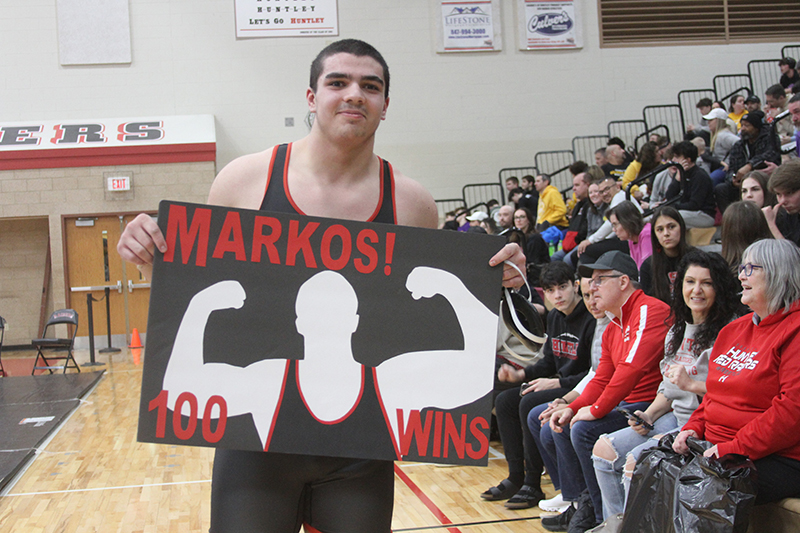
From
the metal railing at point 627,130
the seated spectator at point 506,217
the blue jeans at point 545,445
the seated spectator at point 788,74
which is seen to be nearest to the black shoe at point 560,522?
the blue jeans at point 545,445

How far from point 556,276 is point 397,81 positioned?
915cm

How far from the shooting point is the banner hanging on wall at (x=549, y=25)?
12609 mm

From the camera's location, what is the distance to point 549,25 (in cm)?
1266

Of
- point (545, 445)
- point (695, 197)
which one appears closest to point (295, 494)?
point (545, 445)

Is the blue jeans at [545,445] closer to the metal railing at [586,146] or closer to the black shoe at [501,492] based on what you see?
the black shoe at [501,492]

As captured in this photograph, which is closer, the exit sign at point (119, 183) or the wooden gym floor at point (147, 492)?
the wooden gym floor at point (147, 492)

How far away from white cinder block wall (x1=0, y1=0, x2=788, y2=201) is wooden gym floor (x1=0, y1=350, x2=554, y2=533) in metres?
7.59

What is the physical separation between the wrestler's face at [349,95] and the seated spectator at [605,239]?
4854 mm

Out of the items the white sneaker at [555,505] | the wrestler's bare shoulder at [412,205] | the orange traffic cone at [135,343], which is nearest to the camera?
the wrestler's bare shoulder at [412,205]

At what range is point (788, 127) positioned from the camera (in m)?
7.66

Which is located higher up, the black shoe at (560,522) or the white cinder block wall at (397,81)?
the white cinder block wall at (397,81)

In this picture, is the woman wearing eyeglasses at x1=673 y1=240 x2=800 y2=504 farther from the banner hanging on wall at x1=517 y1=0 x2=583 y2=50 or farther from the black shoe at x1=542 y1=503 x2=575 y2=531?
the banner hanging on wall at x1=517 y1=0 x2=583 y2=50

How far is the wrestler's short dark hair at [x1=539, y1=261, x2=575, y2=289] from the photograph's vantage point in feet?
12.7

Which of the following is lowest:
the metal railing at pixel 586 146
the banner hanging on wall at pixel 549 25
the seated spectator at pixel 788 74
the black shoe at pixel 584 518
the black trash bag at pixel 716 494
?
the black shoe at pixel 584 518
